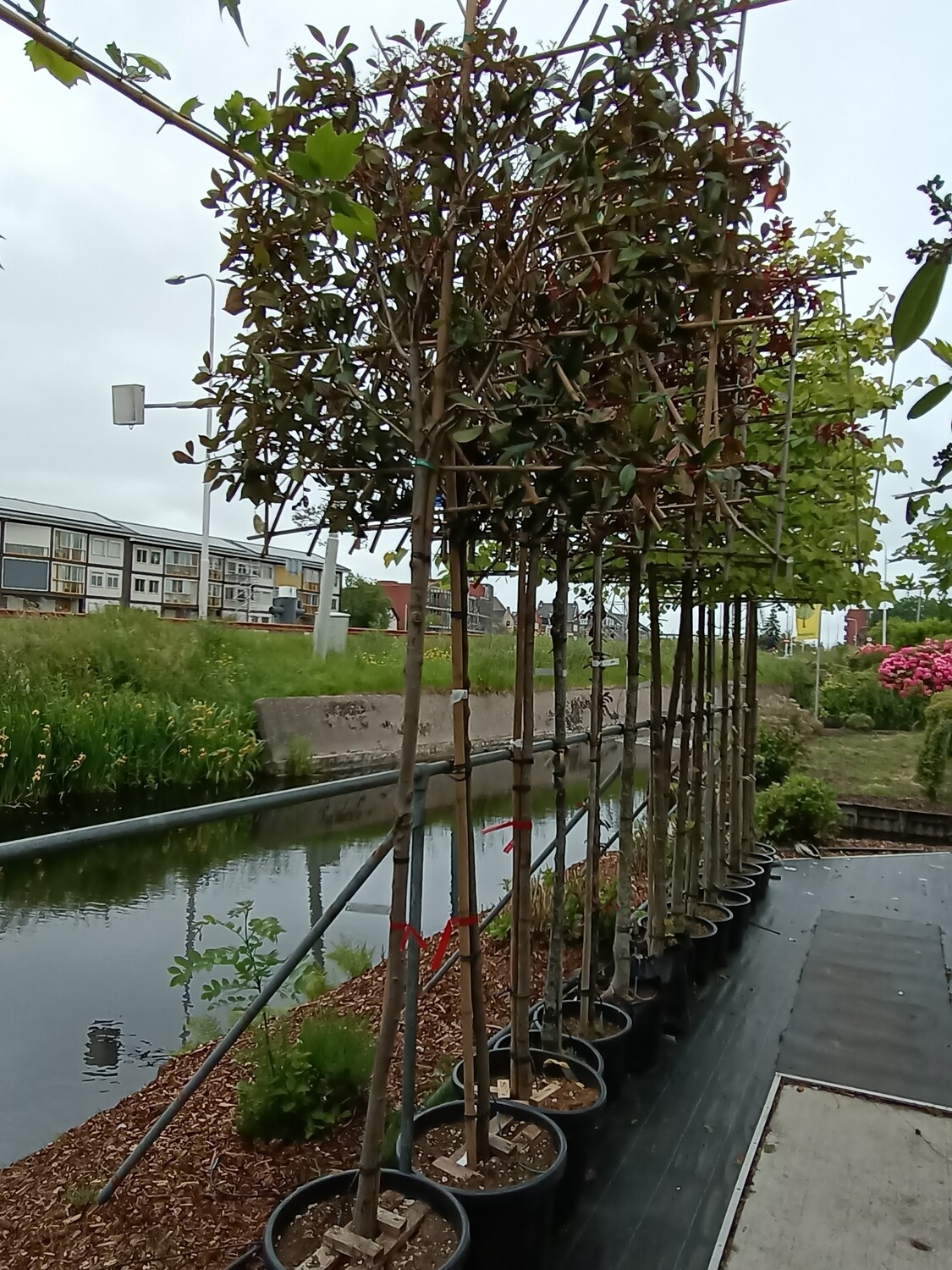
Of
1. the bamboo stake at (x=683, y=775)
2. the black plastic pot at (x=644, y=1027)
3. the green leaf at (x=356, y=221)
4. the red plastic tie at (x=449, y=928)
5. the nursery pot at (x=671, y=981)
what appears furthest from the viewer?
A: the bamboo stake at (x=683, y=775)

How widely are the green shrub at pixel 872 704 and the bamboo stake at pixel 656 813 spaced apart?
1337 cm

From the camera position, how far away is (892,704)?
52.2 feet

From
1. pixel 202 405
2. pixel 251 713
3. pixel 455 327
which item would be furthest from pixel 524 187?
pixel 251 713

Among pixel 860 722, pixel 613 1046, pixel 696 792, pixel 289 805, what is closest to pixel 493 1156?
pixel 613 1046

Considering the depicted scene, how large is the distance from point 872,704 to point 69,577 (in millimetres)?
26843

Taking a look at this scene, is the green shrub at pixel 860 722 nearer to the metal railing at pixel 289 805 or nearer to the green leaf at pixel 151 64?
the metal railing at pixel 289 805

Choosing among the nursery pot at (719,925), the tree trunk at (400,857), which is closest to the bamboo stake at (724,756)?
the nursery pot at (719,925)

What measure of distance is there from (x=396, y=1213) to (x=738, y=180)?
6.54ft

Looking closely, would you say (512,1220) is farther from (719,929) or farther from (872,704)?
(872,704)

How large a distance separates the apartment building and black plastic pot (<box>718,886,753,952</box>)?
77.1ft

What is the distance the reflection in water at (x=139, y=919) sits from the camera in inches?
138

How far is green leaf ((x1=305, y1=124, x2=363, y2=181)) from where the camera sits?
904 millimetres

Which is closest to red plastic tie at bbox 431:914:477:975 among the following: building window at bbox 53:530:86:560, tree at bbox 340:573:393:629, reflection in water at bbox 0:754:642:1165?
reflection in water at bbox 0:754:642:1165

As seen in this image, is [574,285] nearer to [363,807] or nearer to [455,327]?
[455,327]
